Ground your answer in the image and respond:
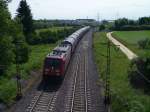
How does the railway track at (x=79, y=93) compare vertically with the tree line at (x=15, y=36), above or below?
below

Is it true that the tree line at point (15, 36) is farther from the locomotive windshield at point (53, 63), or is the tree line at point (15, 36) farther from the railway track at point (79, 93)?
the railway track at point (79, 93)

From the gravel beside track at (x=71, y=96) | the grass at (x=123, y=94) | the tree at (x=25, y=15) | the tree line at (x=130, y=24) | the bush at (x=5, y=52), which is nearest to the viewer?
the grass at (x=123, y=94)

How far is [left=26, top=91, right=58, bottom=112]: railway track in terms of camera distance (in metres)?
24.6

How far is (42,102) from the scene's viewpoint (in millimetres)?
26406

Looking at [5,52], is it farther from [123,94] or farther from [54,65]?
[123,94]

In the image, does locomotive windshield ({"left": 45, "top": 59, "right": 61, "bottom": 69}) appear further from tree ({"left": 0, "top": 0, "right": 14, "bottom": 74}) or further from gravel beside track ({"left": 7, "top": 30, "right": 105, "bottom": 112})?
tree ({"left": 0, "top": 0, "right": 14, "bottom": 74})

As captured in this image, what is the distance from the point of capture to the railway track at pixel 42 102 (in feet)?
80.6

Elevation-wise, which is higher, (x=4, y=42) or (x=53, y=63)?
(x=4, y=42)

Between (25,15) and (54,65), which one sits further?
(25,15)

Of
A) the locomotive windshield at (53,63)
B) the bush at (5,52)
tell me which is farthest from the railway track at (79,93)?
the bush at (5,52)

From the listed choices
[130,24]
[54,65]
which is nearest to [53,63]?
[54,65]

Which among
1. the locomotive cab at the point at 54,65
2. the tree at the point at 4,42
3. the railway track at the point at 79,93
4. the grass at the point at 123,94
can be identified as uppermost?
the tree at the point at 4,42

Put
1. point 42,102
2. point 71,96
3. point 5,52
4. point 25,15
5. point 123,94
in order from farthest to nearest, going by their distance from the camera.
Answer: point 25,15
point 5,52
point 71,96
point 123,94
point 42,102

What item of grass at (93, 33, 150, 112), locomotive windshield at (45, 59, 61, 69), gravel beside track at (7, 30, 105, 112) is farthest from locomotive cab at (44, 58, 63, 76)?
grass at (93, 33, 150, 112)
